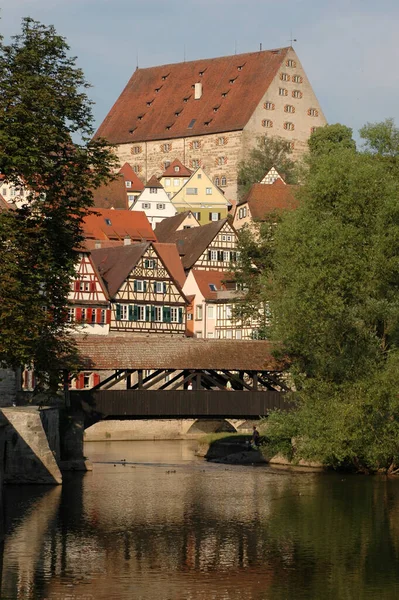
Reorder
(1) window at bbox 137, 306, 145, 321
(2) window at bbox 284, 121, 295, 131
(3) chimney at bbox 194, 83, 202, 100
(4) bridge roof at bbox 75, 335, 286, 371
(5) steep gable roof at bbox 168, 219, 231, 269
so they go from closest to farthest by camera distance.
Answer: (4) bridge roof at bbox 75, 335, 286, 371 < (1) window at bbox 137, 306, 145, 321 < (5) steep gable roof at bbox 168, 219, 231, 269 < (2) window at bbox 284, 121, 295, 131 < (3) chimney at bbox 194, 83, 202, 100

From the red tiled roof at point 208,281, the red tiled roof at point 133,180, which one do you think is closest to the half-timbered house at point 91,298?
the red tiled roof at point 208,281

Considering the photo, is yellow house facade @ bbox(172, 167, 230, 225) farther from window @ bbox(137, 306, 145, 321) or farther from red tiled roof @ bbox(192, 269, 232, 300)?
window @ bbox(137, 306, 145, 321)

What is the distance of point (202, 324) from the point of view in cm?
6894

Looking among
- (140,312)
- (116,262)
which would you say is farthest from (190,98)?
(140,312)

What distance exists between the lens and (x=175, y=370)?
127 ft

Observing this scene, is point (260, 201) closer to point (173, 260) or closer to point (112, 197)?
point (173, 260)

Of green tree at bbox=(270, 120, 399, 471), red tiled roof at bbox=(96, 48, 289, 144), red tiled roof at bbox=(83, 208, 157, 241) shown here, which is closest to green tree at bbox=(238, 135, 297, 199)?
red tiled roof at bbox=(96, 48, 289, 144)

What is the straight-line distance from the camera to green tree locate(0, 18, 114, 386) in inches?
956

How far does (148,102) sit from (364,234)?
7882 centimetres

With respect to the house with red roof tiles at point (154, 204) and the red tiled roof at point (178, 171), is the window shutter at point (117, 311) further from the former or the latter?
the red tiled roof at point (178, 171)

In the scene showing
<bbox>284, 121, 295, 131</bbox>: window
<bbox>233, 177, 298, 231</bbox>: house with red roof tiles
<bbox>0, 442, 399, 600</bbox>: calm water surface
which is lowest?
<bbox>0, 442, 399, 600</bbox>: calm water surface

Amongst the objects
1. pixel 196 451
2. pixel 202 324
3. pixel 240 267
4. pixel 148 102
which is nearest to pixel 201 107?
pixel 148 102

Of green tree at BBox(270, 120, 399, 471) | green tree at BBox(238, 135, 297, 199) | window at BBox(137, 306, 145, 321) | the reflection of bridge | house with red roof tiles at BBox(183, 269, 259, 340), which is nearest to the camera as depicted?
green tree at BBox(270, 120, 399, 471)

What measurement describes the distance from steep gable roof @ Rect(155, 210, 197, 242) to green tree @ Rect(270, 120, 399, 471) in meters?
46.6
